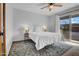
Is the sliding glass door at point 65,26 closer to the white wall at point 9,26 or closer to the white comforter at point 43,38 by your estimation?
the white comforter at point 43,38

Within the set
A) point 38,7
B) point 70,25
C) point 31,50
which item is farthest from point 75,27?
point 31,50

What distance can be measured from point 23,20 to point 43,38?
0.55m

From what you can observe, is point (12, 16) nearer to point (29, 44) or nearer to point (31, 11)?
point (31, 11)

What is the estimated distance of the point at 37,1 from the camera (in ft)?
5.05

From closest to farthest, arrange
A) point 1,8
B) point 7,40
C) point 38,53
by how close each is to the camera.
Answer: point 1,8
point 7,40
point 38,53

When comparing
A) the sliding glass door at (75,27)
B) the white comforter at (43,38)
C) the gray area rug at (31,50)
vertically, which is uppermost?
the sliding glass door at (75,27)

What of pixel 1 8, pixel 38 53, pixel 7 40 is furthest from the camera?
pixel 38 53

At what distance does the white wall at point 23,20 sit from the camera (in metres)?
1.64

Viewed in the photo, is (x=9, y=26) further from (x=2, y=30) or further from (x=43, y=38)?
(x=43, y=38)

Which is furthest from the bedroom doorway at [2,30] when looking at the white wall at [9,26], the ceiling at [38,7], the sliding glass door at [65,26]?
the sliding glass door at [65,26]

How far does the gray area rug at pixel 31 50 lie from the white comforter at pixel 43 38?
0.08 metres

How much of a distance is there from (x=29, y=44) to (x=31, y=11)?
2.26 ft

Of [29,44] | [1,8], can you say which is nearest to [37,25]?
[29,44]

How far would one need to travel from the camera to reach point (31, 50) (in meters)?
1.66
